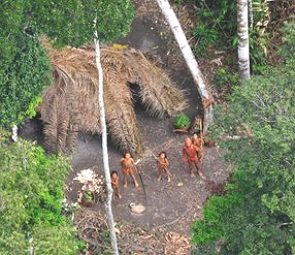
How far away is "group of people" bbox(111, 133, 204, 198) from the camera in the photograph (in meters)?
16.2

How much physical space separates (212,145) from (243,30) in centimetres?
280

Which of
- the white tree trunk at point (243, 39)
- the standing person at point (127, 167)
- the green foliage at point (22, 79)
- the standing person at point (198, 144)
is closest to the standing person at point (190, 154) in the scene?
the standing person at point (198, 144)

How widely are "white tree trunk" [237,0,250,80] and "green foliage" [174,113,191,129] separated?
66.4 inches

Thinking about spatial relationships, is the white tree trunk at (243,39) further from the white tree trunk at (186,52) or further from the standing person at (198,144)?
the standing person at (198,144)

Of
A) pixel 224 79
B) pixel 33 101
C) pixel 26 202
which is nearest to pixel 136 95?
pixel 224 79

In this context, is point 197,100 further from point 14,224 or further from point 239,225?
point 14,224

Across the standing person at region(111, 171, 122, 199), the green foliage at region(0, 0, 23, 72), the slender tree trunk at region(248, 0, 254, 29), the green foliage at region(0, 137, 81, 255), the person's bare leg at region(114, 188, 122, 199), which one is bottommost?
the person's bare leg at region(114, 188, 122, 199)

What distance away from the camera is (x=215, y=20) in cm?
A: 1898

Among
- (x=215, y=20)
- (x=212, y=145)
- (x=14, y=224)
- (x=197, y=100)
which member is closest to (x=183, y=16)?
(x=215, y=20)

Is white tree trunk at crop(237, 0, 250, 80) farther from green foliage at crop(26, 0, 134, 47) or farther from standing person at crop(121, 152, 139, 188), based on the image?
green foliage at crop(26, 0, 134, 47)

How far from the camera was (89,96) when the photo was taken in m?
16.4

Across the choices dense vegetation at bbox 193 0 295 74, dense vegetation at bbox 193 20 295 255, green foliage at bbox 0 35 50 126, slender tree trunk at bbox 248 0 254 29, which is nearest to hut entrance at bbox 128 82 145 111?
dense vegetation at bbox 193 0 295 74

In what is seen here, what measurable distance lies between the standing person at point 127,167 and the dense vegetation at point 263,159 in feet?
12.9

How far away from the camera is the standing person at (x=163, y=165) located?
642 inches
